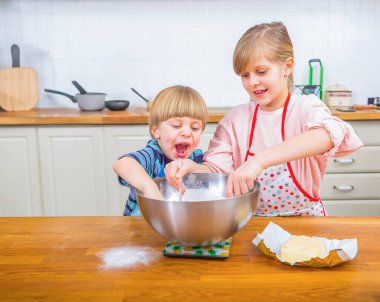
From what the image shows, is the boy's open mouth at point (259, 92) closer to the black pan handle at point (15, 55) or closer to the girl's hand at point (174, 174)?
the girl's hand at point (174, 174)

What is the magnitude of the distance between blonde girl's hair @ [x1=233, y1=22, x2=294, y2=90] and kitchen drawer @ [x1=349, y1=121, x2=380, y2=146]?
54.8 inches

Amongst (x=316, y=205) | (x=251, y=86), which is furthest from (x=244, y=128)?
(x=316, y=205)

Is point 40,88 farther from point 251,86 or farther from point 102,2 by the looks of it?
point 251,86

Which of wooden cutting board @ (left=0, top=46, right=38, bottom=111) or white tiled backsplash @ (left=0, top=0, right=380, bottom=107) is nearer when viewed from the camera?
wooden cutting board @ (left=0, top=46, right=38, bottom=111)

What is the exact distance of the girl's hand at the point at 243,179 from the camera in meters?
0.89

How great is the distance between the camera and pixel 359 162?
8.29ft

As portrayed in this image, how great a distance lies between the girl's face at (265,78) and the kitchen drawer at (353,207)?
1486 mm

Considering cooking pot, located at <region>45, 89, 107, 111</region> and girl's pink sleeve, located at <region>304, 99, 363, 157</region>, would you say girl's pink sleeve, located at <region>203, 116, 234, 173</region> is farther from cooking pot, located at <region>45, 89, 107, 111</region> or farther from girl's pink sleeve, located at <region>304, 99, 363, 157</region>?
cooking pot, located at <region>45, 89, 107, 111</region>

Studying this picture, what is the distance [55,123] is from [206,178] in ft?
5.43

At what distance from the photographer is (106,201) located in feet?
8.44

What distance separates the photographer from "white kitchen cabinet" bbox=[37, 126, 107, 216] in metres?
2.49

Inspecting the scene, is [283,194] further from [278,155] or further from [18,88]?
[18,88]

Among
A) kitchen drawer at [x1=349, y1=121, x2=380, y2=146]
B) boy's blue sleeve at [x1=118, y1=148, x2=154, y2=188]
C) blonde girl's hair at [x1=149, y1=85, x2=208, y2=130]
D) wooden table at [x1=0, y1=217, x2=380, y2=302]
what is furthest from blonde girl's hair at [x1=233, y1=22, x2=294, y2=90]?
kitchen drawer at [x1=349, y1=121, x2=380, y2=146]

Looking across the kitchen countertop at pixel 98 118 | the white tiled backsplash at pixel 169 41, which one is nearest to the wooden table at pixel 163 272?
the kitchen countertop at pixel 98 118
